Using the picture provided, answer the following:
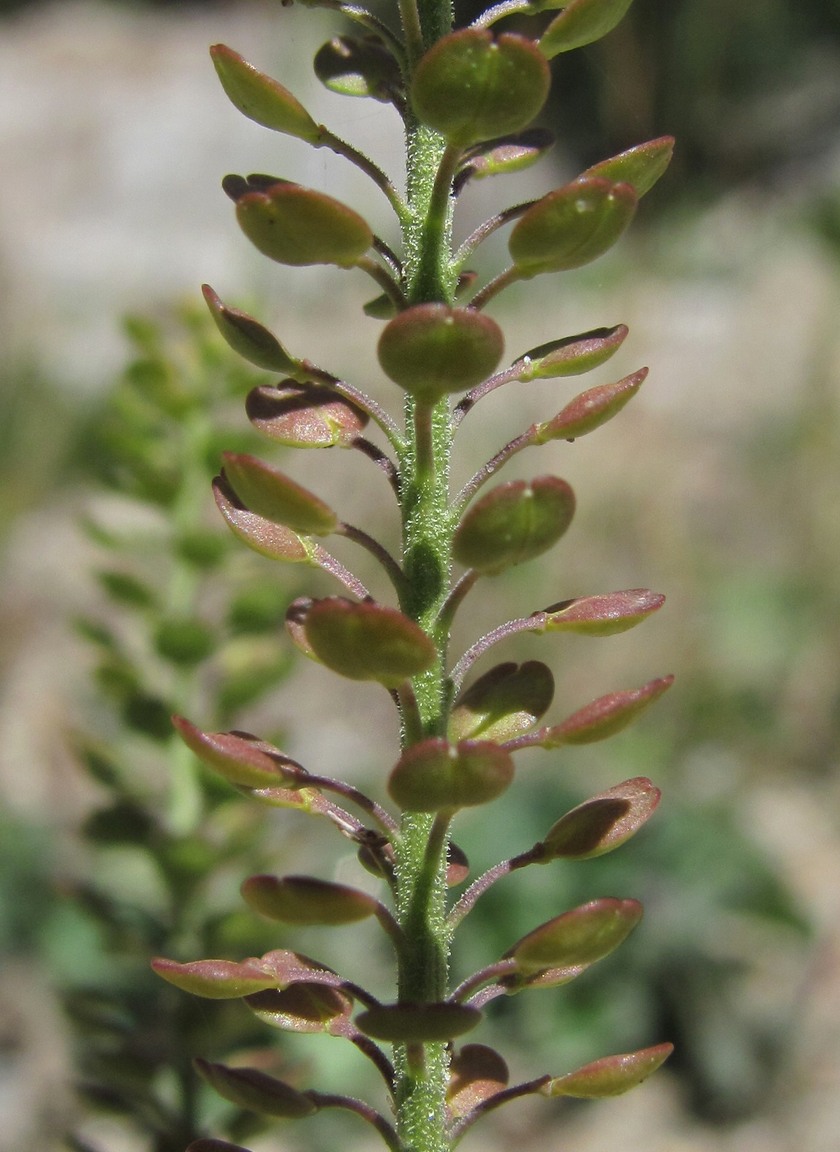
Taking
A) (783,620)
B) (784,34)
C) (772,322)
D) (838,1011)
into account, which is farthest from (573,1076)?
(784,34)

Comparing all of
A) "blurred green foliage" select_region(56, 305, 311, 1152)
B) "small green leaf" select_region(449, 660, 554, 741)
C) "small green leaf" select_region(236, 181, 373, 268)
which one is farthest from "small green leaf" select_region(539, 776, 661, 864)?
"blurred green foliage" select_region(56, 305, 311, 1152)

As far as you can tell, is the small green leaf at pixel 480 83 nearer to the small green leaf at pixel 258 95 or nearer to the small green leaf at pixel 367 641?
the small green leaf at pixel 258 95

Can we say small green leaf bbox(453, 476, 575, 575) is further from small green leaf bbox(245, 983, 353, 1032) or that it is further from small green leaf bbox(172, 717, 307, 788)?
small green leaf bbox(245, 983, 353, 1032)

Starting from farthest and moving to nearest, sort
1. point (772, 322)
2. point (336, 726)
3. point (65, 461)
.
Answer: point (772, 322) < point (65, 461) < point (336, 726)

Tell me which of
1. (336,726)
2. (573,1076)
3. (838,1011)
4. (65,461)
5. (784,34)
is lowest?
(573,1076)

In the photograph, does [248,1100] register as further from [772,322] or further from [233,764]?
[772,322]

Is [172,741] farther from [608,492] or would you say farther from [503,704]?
[608,492]
